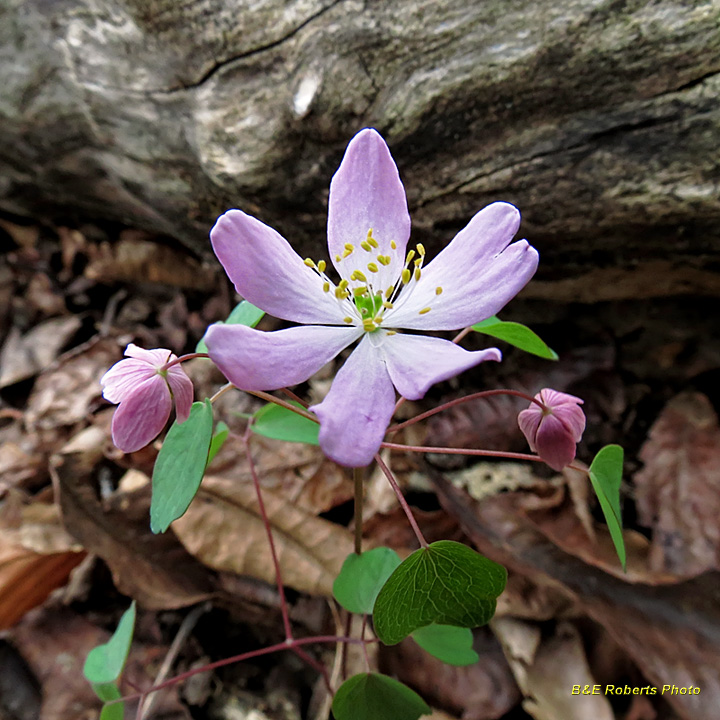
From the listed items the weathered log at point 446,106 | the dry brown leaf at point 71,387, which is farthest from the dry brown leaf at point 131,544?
the weathered log at point 446,106

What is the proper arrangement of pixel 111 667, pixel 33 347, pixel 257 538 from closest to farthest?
pixel 111 667 < pixel 257 538 < pixel 33 347

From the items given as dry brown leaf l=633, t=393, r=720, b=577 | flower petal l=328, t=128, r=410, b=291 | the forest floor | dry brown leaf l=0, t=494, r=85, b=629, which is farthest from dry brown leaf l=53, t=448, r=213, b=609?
dry brown leaf l=633, t=393, r=720, b=577

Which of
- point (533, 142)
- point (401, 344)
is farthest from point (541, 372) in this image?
point (401, 344)

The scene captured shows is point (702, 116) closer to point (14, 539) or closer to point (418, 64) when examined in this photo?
point (418, 64)

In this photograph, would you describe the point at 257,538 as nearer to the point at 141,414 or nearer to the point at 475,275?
the point at 141,414

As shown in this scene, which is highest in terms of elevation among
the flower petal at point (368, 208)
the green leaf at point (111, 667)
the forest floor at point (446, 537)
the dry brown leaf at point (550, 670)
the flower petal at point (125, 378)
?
the flower petal at point (368, 208)

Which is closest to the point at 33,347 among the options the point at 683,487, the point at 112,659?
the point at 112,659

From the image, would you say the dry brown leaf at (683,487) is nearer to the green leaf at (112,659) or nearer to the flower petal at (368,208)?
the flower petal at (368,208)

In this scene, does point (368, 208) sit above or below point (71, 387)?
above
